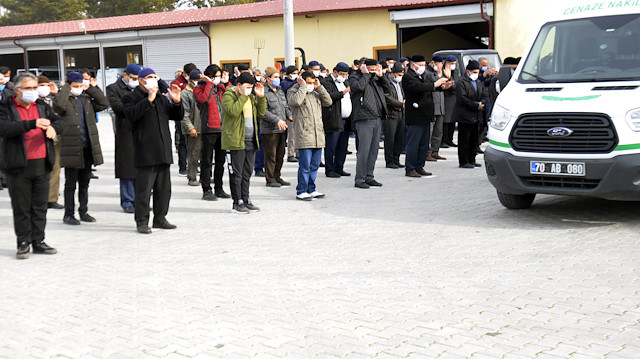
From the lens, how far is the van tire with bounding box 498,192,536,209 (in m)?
9.68

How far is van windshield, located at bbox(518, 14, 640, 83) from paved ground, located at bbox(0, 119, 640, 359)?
63.3 inches

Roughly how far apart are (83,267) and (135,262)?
1.57 feet

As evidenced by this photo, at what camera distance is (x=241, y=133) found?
34.1 feet

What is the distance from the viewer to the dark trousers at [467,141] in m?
14.1

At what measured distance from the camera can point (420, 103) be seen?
13.2 m

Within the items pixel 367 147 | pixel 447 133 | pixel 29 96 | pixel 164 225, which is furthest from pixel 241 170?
pixel 447 133

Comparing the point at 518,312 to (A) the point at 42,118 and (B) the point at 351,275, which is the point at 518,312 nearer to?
(B) the point at 351,275

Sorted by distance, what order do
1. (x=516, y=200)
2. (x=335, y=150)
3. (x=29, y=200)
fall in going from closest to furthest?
(x=29, y=200) < (x=516, y=200) < (x=335, y=150)

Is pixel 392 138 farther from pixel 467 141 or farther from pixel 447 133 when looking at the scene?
pixel 447 133

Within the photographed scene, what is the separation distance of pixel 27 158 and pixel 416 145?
6.98 meters

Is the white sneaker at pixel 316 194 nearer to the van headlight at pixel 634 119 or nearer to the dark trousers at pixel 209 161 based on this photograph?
the dark trousers at pixel 209 161

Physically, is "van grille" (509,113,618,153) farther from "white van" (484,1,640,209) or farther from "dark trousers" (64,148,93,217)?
"dark trousers" (64,148,93,217)

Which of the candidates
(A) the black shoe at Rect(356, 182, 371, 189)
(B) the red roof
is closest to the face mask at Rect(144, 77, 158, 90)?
(A) the black shoe at Rect(356, 182, 371, 189)

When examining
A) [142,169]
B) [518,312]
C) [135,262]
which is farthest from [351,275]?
[142,169]
